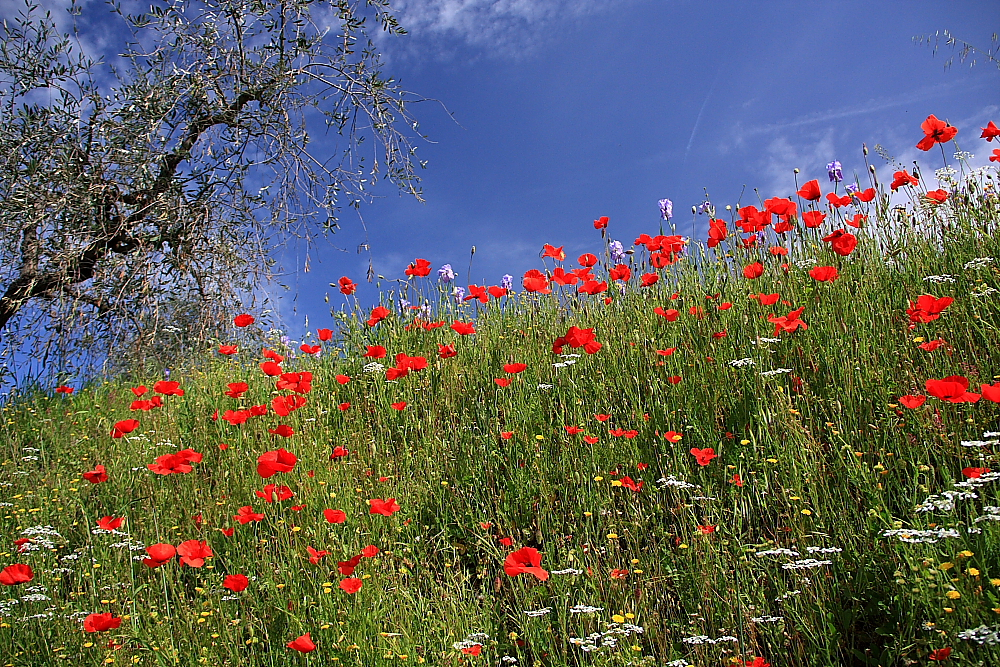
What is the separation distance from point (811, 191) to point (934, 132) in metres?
0.77

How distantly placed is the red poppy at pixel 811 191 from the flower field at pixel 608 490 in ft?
0.72

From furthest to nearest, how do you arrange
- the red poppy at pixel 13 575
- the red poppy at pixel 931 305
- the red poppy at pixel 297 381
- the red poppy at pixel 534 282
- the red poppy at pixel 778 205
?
1. the red poppy at pixel 534 282
2. the red poppy at pixel 778 205
3. the red poppy at pixel 297 381
4. the red poppy at pixel 931 305
5. the red poppy at pixel 13 575

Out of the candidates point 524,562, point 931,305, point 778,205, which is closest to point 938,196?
point 778,205

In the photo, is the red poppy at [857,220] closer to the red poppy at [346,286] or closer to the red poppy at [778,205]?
the red poppy at [778,205]

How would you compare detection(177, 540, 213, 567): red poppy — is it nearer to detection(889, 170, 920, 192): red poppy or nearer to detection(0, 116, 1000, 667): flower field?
detection(0, 116, 1000, 667): flower field

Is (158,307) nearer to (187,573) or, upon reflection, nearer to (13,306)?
(13,306)

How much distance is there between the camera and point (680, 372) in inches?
140

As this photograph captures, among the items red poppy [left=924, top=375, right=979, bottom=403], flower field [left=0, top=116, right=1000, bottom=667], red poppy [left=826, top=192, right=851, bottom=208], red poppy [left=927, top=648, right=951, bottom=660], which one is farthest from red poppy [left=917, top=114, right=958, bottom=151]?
red poppy [left=927, top=648, right=951, bottom=660]

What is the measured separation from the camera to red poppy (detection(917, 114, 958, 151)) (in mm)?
3812

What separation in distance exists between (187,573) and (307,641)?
1562mm

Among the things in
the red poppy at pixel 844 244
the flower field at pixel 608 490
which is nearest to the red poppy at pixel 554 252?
the flower field at pixel 608 490

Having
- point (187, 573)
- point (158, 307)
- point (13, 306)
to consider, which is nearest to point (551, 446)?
point (187, 573)

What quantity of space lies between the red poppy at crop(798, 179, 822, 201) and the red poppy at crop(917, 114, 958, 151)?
64cm

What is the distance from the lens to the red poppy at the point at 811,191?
150 inches
